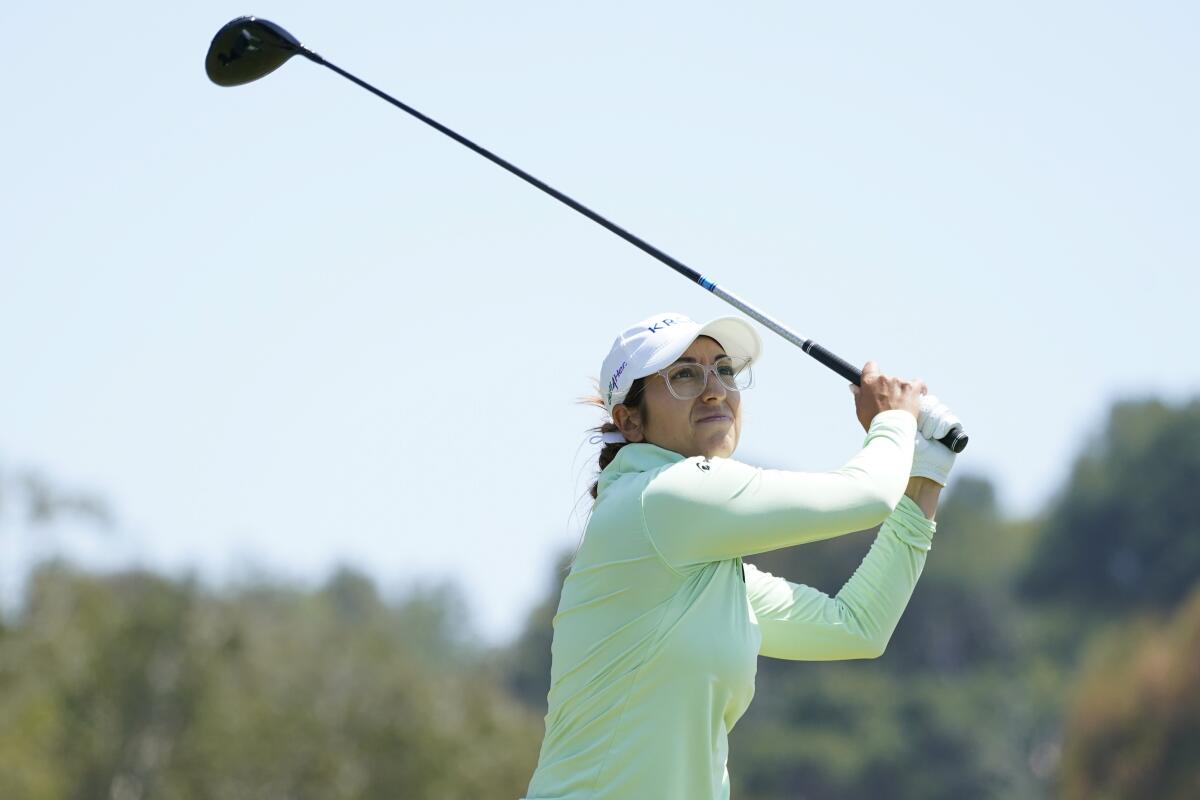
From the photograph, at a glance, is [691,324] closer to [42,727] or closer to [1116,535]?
[42,727]

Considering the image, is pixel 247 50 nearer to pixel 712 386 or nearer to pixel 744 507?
pixel 712 386

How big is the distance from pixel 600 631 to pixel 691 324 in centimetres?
82

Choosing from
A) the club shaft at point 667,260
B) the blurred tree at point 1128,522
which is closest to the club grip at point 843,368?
the club shaft at point 667,260

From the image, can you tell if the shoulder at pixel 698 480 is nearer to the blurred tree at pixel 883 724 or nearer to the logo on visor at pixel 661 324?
the logo on visor at pixel 661 324

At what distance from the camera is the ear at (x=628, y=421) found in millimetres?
5449

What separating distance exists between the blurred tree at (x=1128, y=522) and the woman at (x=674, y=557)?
75.7 meters

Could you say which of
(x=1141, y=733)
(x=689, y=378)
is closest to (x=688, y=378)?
(x=689, y=378)

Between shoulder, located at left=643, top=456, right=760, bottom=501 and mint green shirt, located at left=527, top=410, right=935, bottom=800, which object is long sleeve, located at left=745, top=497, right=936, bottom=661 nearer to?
mint green shirt, located at left=527, top=410, right=935, bottom=800

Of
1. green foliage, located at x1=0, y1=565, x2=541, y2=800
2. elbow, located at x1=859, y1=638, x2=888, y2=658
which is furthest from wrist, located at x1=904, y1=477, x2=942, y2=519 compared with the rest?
green foliage, located at x1=0, y1=565, x2=541, y2=800

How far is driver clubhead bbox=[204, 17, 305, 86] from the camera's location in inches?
275

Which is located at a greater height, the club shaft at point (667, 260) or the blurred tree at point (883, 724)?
the club shaft at point (667, 260)

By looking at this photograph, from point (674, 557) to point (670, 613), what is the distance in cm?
13

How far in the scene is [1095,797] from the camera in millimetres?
45156

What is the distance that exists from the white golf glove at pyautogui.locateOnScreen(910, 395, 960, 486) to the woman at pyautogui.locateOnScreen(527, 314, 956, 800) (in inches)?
3.0
